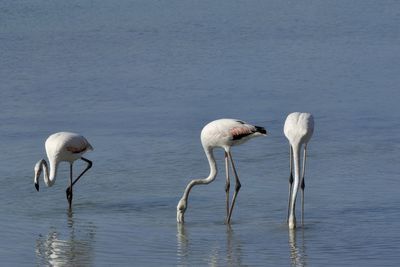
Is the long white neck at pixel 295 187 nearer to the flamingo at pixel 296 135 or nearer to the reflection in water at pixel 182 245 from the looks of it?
the flamingo at pixel 296 135

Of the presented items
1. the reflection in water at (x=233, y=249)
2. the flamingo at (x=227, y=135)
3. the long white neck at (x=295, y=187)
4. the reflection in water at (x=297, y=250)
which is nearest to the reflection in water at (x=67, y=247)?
the flamingo at (x=227, y=135)

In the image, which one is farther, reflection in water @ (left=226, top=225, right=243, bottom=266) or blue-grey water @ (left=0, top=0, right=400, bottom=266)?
blue-grey water @ (left=0, top=0, right=400, bottom=266)

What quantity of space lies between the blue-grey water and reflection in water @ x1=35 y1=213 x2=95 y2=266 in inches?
0.9

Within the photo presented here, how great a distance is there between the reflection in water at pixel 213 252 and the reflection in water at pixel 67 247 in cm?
73

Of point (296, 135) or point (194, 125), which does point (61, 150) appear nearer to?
point (296, 135)

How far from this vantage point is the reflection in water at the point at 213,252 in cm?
861

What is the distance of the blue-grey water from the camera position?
928cm

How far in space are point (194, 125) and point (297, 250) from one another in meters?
5.62

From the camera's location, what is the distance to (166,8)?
26797mm

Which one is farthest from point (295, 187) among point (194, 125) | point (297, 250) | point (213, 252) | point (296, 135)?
point (194, 125)

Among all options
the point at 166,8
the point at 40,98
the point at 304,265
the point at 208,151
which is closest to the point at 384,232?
the point at 304,265

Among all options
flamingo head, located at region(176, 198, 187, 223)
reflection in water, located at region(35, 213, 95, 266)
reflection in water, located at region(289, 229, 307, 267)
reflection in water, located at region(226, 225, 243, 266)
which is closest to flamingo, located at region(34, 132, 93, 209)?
reflection in water, located at region(35, 213, 95, 266)

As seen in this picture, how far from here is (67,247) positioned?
9.23 m

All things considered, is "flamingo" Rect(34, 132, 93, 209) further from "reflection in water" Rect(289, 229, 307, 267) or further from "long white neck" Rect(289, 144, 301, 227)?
"reflection in water" Rect(289, 229, 307, 267)
